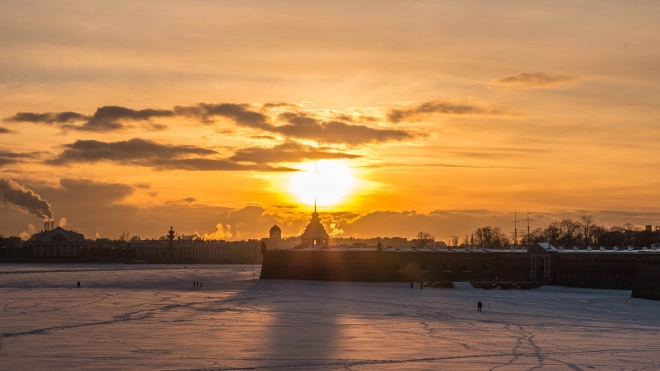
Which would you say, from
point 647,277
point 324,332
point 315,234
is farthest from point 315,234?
point 324,332

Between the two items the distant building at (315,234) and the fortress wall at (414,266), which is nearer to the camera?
the fortress wall at (414,266)

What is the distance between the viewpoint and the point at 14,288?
76.8 meters

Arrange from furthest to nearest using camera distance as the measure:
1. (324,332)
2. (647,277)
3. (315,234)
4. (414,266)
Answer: (315,234) → (414,266) → (647,277) → (324,332)

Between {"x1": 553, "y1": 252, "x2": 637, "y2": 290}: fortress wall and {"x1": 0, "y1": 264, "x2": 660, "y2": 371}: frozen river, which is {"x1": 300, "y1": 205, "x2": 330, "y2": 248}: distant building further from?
{"x1": 0, "y1": 264, "x2": 660, "y2": 371}: frozen river

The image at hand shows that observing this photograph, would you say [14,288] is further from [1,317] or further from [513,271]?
[513,271]

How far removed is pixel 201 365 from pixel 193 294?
3900 cm

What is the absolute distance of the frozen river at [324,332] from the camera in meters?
32.0

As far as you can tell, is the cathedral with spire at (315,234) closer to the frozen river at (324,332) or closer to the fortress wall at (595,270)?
the fortress wall at (595,270)

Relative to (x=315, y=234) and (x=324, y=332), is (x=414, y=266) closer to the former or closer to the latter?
(x=315, y=234)

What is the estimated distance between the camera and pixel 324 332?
40.5 meters

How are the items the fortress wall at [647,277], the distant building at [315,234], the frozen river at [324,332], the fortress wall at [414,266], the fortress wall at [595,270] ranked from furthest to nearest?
the distant building at [315,234] < the fortress wall at [414,266] < the fortress wall at [595,270] < the fortress wall at [647,277] < the frozen river at [324,332]

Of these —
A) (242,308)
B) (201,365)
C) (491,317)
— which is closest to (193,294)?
(242,308)

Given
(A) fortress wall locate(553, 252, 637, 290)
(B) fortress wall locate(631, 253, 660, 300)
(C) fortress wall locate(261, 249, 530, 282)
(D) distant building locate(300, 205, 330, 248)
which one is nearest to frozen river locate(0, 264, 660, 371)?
(B) fortress wall locate(631, 253, 660, 300)

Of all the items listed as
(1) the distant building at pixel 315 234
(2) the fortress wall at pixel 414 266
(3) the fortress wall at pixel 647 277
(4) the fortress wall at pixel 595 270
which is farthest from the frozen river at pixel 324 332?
(1) the distant building at pixel 315 234
